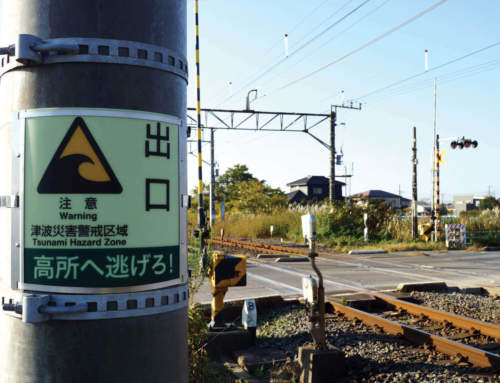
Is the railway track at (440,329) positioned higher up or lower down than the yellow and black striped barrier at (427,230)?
lower down

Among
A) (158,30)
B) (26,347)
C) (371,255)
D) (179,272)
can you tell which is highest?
(158,30)

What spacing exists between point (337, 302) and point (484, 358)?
3.58 meters

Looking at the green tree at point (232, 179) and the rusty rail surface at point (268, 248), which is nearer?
the rusty rail surface at point (268, 248)

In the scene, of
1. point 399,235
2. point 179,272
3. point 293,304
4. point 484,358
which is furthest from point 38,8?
point 399,235

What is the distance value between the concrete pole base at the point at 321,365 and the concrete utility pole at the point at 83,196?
318cm

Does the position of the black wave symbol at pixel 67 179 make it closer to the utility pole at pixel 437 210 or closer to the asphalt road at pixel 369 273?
the asphalt road at pixel 369 273

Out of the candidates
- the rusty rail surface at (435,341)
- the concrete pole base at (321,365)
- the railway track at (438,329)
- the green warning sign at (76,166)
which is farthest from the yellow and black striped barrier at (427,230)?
the green warning sign at (76,166)

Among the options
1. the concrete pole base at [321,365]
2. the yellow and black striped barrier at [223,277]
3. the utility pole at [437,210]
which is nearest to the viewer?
the concrete pole base at [321,365]

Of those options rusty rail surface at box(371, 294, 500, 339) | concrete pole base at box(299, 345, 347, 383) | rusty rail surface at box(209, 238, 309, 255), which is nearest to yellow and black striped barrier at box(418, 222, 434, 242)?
rusty rail surface at box(209, 238, 309, 255)

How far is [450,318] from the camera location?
7797 millimetres

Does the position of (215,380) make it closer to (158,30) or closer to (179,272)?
(179,272)

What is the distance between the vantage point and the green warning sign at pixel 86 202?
2305 mm

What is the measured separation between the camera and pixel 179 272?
2.57 m

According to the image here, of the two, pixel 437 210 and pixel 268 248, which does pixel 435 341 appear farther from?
pixel 437 210
